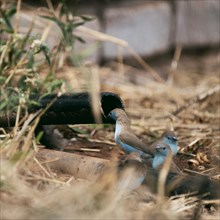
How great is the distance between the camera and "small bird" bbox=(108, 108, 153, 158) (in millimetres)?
3840

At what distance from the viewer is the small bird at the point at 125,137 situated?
3840 millimetres

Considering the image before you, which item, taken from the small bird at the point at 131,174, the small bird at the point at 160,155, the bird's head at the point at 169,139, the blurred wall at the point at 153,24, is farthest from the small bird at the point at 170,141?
the blurred wall at the point at 153,24

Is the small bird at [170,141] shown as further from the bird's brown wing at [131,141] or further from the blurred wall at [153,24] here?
the blurred wall at [153,24]

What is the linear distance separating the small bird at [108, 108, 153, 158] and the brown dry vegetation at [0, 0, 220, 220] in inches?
7.1

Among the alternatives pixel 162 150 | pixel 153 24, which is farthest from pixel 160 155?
pixel 153 24

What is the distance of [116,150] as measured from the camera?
4316mm

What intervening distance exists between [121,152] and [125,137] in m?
0.41

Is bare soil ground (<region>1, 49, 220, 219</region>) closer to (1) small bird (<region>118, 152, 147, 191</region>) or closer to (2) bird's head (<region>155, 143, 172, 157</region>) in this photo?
(1) small bird (<region>118, 152, 147, 191</region>)

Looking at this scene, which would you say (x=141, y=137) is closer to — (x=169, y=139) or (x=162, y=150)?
(x=169, y=139)

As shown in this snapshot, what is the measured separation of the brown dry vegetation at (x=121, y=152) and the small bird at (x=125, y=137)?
0.18 metres

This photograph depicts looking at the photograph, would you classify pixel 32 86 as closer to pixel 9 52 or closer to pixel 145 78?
pixel 9 52

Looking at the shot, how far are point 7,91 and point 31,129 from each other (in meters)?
0.57

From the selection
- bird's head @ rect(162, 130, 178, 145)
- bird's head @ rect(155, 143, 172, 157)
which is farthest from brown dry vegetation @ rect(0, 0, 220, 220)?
bird's head @ rect(155, 143, 172, 157)

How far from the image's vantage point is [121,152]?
4285 millimetres
